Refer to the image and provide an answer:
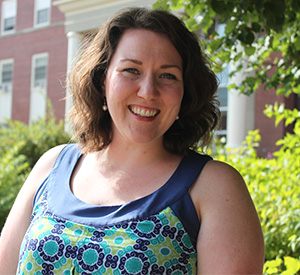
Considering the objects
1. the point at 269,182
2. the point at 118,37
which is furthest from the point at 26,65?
the point at 118,37

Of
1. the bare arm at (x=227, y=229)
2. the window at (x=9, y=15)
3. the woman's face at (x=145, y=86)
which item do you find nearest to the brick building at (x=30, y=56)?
the window at (x=9, y=15)

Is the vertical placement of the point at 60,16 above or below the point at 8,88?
above

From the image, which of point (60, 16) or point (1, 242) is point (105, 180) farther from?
point (60, 16)

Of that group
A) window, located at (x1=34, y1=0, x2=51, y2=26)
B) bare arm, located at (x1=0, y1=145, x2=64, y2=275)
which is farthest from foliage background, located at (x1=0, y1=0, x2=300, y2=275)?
window, located at (x1=34, y1=0, x2=51, y2=26)

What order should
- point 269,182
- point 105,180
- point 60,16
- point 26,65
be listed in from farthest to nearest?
point 26,65
point 60,16
point 269,182
point 105,180

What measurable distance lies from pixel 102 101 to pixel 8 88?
22.9m

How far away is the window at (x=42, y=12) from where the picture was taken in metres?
22.3

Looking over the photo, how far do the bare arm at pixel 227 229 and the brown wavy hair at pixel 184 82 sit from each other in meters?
0.30

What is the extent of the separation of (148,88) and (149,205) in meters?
0.45

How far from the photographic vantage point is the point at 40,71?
2255cm

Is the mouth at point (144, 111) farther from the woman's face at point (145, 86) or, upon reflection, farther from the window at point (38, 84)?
the window at point (38, 84)

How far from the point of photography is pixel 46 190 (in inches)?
79.6

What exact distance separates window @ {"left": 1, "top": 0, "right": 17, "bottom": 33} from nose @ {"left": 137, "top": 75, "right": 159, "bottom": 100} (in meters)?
23.5

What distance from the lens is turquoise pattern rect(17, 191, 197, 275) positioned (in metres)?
1.68
